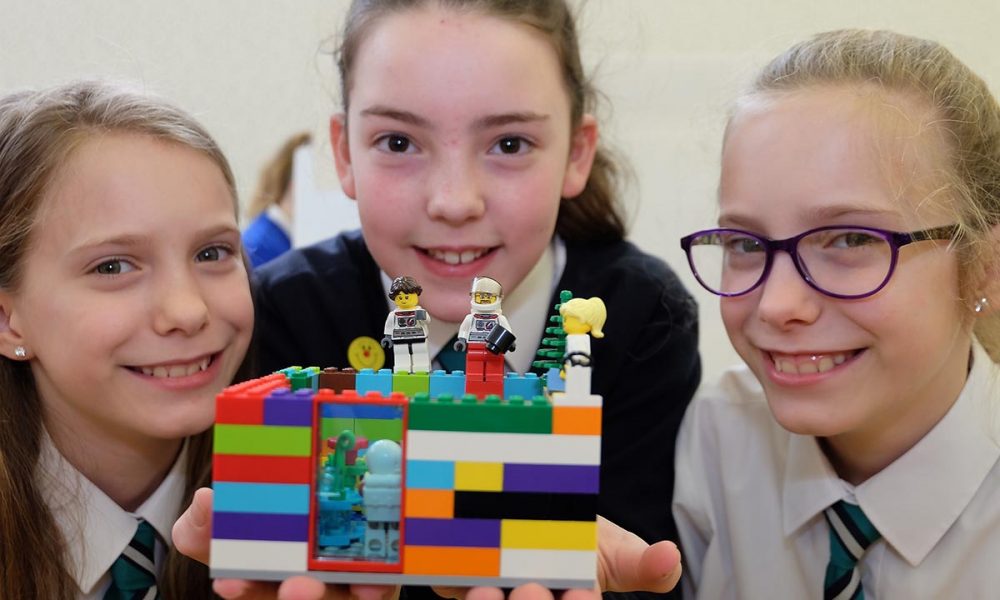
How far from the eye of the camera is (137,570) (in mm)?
1234

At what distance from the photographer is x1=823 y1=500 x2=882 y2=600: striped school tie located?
123 centimetres

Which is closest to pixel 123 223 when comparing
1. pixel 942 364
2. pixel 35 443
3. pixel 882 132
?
pixel 35 443

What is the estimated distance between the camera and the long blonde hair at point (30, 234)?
3.89ft

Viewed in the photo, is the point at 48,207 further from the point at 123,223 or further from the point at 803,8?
the point at 803,8

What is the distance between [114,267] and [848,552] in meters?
1.02

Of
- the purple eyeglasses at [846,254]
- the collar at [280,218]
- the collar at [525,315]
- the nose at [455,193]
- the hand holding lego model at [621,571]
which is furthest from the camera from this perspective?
the collar at [280,218]

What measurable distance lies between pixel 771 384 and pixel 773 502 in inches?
9.7

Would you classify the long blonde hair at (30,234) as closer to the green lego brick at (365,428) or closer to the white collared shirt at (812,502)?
the green lego brick at (365,428)

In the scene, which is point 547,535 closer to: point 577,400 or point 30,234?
point 577,400

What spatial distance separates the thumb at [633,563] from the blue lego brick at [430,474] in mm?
236

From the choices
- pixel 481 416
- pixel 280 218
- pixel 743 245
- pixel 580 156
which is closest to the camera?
pixel 481 416

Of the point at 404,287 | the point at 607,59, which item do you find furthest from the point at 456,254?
the point at 607,59

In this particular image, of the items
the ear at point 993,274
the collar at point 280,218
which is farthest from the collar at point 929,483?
the collar at point 280,218

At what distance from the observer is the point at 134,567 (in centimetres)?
123
